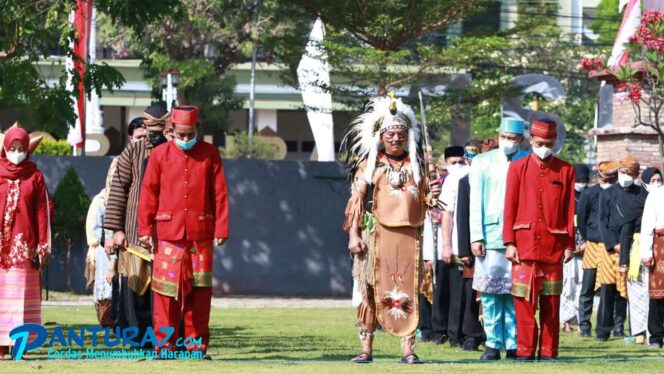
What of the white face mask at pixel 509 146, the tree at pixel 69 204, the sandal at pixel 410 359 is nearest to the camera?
the sandal at pixel 410 359

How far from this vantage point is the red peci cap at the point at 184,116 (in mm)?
11836

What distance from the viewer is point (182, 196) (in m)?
11.8

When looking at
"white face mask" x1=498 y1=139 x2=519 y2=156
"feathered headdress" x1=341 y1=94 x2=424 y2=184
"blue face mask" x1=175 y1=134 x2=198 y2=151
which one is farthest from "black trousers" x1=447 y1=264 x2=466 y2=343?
"blue face mask" x1=175 y1=134 x2=198 y2=151

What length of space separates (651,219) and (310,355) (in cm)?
457

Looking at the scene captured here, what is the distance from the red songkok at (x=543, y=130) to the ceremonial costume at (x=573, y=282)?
→ 5928mm

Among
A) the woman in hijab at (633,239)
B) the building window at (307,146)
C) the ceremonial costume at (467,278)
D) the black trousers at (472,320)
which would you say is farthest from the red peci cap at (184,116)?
the building window at (307,146)

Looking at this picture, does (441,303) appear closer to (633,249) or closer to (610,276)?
(633,249)

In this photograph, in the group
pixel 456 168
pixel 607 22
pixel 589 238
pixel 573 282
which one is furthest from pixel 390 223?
pixel 607 22

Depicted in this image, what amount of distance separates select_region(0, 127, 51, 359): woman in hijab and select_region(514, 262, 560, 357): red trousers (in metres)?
3.92

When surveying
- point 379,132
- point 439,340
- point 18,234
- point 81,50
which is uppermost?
point 81,50

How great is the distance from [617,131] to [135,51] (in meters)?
17.8

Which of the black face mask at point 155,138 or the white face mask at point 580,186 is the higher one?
the black face mask at point 155,138

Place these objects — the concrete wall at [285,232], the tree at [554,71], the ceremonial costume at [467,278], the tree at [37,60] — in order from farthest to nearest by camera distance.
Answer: the tree at [554,71] < the concrete wall at [285,232] < the tree at [37,60] < the ceremonial costume at [467,278]

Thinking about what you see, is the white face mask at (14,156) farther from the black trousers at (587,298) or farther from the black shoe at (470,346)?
the black trousers at (587,298)
